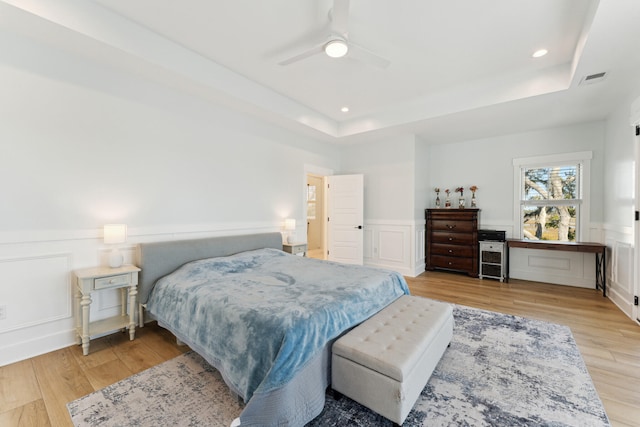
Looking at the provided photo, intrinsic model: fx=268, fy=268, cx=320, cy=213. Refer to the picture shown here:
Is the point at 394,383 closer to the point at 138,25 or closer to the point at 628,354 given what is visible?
Result: the point at 628,354

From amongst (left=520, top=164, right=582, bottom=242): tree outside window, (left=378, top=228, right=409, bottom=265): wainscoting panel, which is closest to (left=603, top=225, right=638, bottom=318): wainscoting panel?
(left=520, top=164, right=582, bottom=242): tree outside window

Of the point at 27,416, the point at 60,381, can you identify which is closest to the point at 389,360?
the point at 27,416

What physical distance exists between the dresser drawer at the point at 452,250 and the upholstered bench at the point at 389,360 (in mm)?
3558

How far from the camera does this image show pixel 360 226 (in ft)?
18.4

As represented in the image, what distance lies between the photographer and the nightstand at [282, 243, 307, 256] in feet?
15.1

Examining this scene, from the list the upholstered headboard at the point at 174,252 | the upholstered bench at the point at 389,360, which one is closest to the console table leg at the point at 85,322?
the upholstered headboard at the point at 174,252

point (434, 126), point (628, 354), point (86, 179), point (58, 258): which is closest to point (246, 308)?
point (58, 258)

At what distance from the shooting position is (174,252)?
10.1ft

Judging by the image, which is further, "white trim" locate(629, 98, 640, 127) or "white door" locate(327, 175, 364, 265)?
"white door" locate(327, 175, 364, 265)

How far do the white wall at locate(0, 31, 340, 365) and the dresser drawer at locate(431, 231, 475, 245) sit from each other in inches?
163

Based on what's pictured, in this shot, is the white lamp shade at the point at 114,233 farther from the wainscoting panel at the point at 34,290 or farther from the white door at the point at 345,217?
the white door at the point at 345,217

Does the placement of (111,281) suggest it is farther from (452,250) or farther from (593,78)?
(593,78)

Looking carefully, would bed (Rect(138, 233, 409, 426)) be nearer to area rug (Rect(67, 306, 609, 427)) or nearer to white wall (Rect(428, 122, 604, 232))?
Answer: area rug (Rect(67, 306, 609, 427))

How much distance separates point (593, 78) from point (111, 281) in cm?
556
